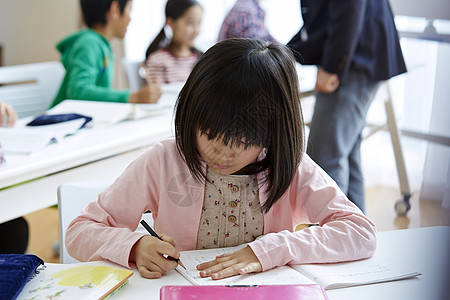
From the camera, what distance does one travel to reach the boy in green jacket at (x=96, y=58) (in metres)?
2.18

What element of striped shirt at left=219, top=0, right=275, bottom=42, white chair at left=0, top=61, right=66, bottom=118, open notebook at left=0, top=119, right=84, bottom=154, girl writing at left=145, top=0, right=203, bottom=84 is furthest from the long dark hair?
open notebook at left=0, top=119, right=84, bottom=154

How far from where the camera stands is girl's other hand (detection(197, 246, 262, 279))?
849 millimetres

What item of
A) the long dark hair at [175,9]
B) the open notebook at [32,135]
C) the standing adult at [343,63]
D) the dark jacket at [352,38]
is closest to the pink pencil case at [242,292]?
the open notebook at [32,135]

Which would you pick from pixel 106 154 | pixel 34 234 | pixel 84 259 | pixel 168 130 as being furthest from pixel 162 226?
pixel 34 234

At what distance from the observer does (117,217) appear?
994 mm

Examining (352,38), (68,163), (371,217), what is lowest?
(371,217)

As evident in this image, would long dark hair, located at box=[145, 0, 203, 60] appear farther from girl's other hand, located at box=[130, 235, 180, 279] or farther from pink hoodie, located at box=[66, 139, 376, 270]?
girl's other hand, located at box=[130, 235, 180, 279]

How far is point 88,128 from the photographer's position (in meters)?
1.80

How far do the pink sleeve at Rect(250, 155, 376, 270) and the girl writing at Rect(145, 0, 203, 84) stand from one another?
1870 mm

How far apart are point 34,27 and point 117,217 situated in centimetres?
405

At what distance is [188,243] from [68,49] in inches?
62.7

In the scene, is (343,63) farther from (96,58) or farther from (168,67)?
(168,67)

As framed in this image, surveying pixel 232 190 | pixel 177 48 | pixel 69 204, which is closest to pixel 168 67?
pixel 177 48

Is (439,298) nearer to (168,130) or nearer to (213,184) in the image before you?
(213,184)
